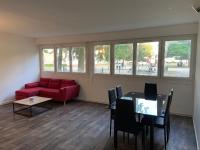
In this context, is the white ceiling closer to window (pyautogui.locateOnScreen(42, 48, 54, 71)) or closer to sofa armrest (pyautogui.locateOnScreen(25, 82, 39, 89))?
window (pyautogui.locateOnScreen(42, 48, 54, 71))

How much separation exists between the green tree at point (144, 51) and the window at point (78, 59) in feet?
7.21

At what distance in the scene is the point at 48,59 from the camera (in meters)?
7.24

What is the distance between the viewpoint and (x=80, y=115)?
473 centimetres

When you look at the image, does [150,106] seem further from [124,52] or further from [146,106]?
[124,52]

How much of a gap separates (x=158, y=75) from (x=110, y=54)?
1.79 m

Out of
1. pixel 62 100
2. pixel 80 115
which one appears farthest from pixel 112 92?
pixel 62 100

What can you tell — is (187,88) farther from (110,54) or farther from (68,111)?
(68,111)

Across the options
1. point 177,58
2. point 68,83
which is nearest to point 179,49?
point 177,58

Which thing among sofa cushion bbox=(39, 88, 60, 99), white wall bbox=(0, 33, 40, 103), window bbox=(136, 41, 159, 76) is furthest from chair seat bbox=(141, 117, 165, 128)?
white wall bbox=(0, 33, 40, 103)

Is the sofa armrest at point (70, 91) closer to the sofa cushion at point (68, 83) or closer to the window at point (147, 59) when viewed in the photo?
the sofa cushion at point (68, 83)

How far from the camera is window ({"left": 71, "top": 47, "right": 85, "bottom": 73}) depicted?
6.34 m

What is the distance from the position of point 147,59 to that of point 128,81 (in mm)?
945

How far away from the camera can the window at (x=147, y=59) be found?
4988mm

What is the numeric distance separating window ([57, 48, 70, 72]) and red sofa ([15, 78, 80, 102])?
22.2 inches
